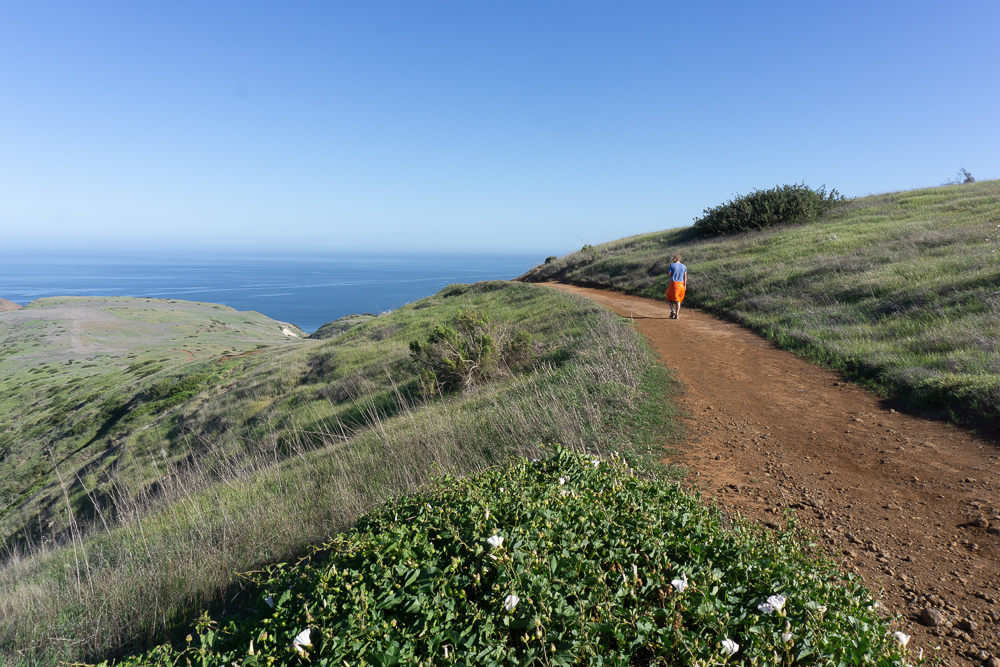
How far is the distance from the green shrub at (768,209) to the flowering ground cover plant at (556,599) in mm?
24672

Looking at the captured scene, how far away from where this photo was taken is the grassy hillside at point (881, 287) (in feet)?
23.3

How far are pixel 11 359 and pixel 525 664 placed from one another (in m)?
80.7

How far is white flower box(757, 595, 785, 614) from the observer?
206 cm

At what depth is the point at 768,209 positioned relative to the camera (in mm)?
23828

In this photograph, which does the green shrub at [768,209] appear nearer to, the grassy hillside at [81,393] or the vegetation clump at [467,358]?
the vegetation clump at [467,358]

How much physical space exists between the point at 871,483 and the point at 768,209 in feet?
74.9

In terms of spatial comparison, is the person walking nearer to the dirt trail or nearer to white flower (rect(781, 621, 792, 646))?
the dirt trail

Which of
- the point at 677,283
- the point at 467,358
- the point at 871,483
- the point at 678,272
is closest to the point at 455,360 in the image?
the point at 467,358

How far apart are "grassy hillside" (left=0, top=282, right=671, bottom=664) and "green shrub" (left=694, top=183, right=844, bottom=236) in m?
11.7

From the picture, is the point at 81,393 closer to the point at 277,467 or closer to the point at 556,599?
the point at 277,467

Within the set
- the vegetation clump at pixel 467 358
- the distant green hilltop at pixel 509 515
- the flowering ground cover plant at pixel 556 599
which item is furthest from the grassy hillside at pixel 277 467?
the flowering ground cover plant at pixel 556 599

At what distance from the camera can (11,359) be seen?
5794 centimetres

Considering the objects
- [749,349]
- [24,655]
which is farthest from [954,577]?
[749,349]

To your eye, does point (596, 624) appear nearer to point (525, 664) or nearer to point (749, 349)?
point (525, 664)
